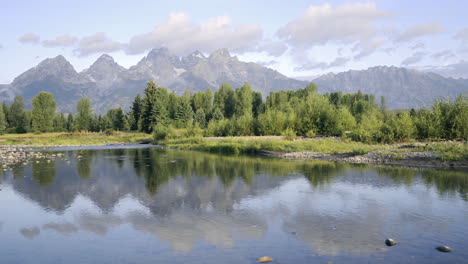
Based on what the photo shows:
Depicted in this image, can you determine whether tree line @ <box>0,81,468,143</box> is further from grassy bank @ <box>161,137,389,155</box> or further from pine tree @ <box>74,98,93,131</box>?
grassy bank @ <box>161,137,389,155</box>

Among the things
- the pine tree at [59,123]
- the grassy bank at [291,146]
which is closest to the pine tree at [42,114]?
the pine tree at [59,123]

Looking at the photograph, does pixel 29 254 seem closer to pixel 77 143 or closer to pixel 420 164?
pixel 420 164

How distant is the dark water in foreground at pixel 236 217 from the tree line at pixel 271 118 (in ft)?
47.0

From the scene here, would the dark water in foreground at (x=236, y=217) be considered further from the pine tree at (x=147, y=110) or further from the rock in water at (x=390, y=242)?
the pine tree at (x=147, y=110)

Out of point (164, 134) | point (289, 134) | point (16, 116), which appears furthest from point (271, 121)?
point (16, 116)

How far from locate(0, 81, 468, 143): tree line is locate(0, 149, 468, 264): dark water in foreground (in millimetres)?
14321

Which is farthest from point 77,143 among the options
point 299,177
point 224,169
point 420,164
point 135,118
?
point 420,164

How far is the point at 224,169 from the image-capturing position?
27.4 meters

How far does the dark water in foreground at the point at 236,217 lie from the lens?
10375mm

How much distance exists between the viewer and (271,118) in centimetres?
5669

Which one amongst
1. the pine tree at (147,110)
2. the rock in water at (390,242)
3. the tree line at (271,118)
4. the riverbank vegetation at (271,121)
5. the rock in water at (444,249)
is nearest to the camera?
the rock in water at (444,249)

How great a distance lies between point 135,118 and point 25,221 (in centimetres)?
8131

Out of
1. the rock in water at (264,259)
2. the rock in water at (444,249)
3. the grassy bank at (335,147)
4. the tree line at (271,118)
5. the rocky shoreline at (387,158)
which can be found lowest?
the rock in water at (264,259)

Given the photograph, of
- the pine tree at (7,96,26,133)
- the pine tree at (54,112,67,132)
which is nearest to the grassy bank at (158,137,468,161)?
the pine tree at (54,112,67,132)
